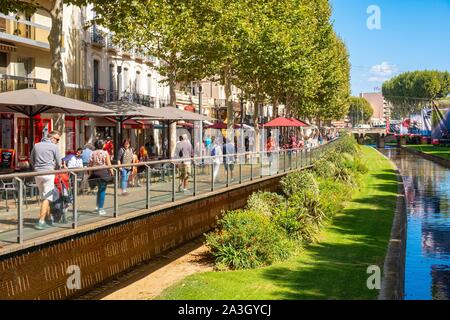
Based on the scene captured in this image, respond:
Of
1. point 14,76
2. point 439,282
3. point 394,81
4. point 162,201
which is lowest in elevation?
point 439,282

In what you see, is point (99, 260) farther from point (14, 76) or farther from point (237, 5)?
point (237, 5)

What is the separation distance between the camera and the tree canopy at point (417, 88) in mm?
172750

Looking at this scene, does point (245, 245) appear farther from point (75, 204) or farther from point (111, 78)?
point (111, 78)

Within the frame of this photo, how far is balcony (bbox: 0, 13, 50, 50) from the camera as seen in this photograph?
2830 cm

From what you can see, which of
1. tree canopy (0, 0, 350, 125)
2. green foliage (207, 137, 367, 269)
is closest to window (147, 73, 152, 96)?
tree canopy (0, 0, 350, 125)

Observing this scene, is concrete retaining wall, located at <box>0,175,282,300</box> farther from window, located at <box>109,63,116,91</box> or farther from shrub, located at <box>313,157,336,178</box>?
window, located at <box>109,63,116,91</box>

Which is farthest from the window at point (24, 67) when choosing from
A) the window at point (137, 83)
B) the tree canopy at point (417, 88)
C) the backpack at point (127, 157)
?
the tree canopy at point (417, 88)

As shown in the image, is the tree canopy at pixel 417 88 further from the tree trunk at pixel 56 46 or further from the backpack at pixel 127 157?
the tree trunk at pixel 56 46

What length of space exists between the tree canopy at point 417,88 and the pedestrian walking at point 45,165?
165708mm

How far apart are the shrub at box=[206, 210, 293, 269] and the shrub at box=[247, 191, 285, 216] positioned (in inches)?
135

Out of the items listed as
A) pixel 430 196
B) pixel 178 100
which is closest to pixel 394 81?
pixel 178 100

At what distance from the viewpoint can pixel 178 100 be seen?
54.9 meters

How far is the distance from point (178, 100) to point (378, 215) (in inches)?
1248

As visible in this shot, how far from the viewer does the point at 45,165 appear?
12.2 metres
